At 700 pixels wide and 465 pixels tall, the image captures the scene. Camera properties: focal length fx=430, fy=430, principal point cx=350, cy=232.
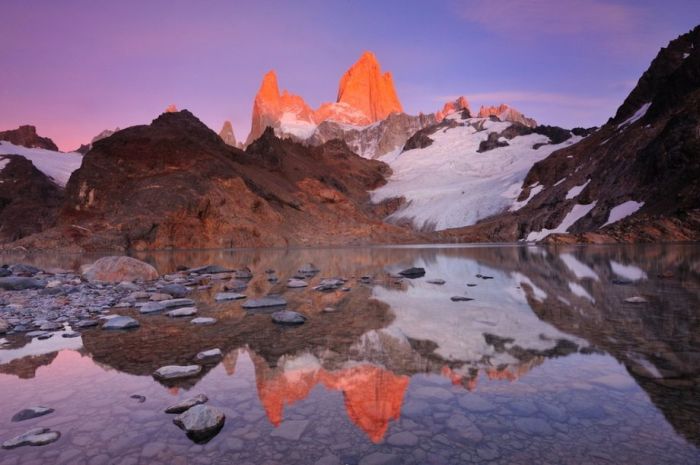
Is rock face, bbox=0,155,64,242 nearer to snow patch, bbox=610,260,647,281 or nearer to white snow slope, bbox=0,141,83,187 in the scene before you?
white snow slope, bbox=0,141,83,187

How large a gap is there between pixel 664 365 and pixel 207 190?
273 ft

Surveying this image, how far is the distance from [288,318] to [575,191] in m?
87.6

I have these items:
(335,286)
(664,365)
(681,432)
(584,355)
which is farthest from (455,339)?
(335,286)

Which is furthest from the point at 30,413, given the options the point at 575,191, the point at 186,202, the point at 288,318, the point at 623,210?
the point at 575,191

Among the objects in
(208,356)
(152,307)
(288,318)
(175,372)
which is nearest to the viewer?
(175,372)

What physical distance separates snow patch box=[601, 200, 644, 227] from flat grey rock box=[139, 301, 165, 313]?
6680 cm

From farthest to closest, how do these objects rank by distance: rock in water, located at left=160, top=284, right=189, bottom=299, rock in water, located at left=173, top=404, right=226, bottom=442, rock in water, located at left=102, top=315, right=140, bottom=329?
rock in water, located at left=160, top=284, right=189, bottom=299, rock in water, located at left=102, top=315, right=140, bottom=329, rock in water, located at left=173, top=404, right=226, bottom=442

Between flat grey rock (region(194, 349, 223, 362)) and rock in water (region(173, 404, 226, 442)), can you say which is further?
flat grey rock (region(194, 349, 223, 362))

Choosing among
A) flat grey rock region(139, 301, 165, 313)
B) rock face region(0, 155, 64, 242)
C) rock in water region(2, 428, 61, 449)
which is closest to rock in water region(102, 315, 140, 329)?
flat grey rock region(139, 301, 165, 313)

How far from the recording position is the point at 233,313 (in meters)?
11.7

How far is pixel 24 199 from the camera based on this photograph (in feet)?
390

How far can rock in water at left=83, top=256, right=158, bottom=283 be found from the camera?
2083cm

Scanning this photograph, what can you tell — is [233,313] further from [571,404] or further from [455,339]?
[571,404]

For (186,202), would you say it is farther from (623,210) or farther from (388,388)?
(388,388)
